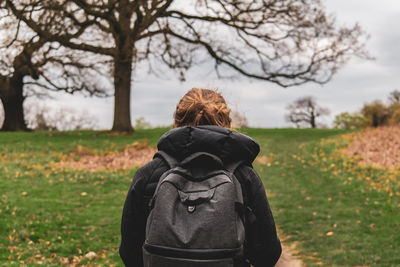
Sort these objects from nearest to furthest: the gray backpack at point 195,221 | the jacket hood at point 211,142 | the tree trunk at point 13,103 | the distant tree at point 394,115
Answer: the gray backpack at point 195,221 → the jacket hood at point 211,142 → the distant tree at point 394,115 → the tree trunk at point 13,103

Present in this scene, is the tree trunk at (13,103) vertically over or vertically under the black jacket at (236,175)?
over

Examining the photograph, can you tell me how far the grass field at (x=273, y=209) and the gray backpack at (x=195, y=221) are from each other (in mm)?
4909

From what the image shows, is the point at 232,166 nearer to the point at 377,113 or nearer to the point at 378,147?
the point at 378,147

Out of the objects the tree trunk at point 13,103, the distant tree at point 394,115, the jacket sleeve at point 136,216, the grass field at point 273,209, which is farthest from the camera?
the tree trunk at point 13,103

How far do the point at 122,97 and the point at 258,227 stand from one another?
21.0 m

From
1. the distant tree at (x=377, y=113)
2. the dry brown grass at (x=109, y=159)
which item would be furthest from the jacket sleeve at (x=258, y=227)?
the distant tree at (x=377, y=113)

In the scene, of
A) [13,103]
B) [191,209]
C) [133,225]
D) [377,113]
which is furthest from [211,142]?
[13,103]

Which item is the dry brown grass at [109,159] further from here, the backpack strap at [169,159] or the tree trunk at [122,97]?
the backpack strap at [169,159]

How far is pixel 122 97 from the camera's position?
74.4ft

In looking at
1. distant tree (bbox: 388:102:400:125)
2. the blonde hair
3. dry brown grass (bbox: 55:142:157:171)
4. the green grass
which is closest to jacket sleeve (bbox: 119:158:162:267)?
the blonde hair

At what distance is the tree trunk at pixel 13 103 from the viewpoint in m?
26.8

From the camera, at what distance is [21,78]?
90.6 ft

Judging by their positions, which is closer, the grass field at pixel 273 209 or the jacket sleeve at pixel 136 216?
the jacket sleeve at pixel 136 216

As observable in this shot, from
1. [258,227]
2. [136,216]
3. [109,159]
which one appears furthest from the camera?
[109,159]
